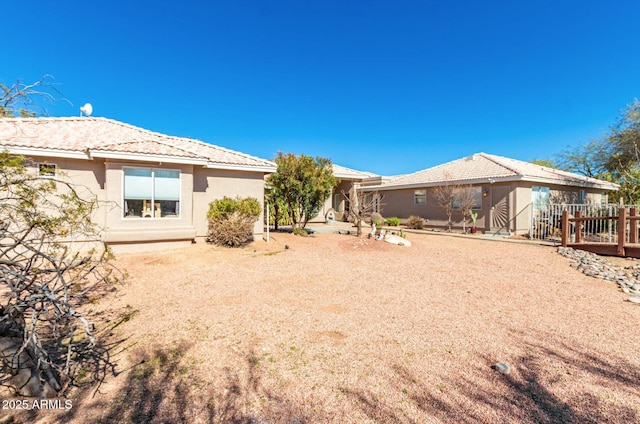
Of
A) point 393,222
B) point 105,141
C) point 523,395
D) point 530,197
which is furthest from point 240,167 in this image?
point 530,197

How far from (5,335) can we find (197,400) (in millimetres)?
2086

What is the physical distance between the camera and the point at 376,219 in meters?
21.5

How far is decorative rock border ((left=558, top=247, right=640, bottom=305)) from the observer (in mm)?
7335

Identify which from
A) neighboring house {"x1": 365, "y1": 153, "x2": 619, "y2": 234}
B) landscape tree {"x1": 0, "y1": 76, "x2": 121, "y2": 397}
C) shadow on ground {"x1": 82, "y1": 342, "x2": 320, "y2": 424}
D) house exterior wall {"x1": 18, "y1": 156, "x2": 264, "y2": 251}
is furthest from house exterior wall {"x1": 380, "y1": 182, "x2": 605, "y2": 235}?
landscape tree {"x1": 0, "y1": 76, "x2": 121, "y2": 397}

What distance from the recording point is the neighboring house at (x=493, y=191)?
16750mm

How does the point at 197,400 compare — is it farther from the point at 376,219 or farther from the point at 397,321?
the point at 376,219

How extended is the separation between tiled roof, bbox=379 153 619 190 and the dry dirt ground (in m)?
10.5

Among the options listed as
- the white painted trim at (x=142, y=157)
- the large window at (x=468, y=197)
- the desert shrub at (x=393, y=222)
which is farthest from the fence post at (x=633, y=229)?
the white painted trim at (x=142, y=157)

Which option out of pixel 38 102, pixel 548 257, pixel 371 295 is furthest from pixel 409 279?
pixel 38 102

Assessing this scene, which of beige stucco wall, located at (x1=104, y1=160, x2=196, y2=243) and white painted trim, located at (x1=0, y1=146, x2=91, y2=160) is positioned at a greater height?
white painted trim, located at (x1=0, y1=146, x2=91, y2=160)

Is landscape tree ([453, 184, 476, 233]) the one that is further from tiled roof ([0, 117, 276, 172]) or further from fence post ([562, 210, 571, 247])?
tiled roof ([0, 117, 276, 172])

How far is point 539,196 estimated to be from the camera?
58.9ft

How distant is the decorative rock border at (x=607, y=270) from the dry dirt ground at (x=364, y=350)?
314mm

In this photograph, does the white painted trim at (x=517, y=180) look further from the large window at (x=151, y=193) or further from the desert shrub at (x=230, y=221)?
the large window at (x=151, y=193)
